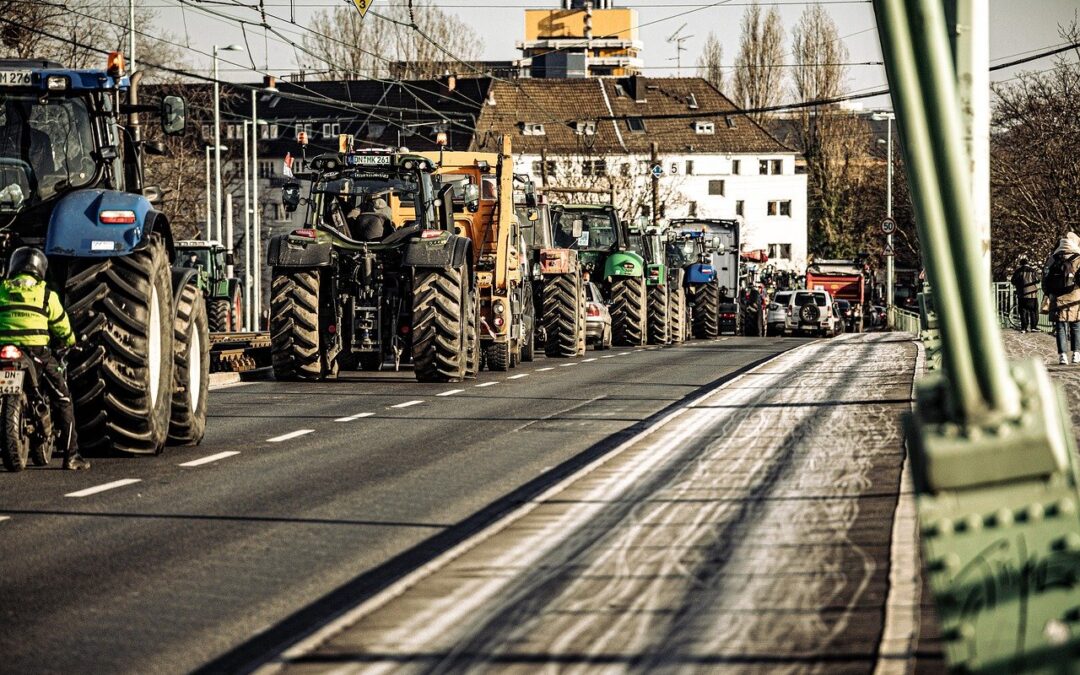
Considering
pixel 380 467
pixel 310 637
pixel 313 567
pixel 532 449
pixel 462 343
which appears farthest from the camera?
pixel 462 343

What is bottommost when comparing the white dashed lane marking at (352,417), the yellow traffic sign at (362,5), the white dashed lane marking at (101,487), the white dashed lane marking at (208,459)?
the white dashed lane marking at (352,417)

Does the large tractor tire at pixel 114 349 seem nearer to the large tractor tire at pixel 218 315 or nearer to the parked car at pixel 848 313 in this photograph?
the large tractor tire at pixel 218 315

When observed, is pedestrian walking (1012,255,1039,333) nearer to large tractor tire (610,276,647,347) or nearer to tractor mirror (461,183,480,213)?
large tractor tire (610,276,647,347)

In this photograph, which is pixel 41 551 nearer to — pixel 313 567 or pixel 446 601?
pixel 313 567

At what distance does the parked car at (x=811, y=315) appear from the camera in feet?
192

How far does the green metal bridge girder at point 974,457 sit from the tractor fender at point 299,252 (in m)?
17.9

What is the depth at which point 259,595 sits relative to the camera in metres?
7.29

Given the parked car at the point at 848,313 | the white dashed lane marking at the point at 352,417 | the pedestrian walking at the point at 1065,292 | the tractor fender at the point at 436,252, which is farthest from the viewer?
the parked car at the point at 848,313

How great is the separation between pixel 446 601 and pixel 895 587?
5.64 ft

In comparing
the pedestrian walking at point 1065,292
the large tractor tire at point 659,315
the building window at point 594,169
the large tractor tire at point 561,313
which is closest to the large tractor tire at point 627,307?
the large tractor tire at point 659,315

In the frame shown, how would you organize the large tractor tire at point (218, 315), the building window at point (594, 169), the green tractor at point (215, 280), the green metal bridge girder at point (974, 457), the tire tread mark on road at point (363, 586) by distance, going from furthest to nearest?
1. the building window at point (594, 169)
2. the green tractor at point (215, 280)
3. the large tractor tire at point (218, 315)
4. the tire tread mark on road at point (363, 586)
5. the green metal bridge girder at point (974, 457)

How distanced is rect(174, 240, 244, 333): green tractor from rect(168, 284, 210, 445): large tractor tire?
83.7 ft

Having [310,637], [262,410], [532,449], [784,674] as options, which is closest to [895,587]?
[784,674]

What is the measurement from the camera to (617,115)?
105m
